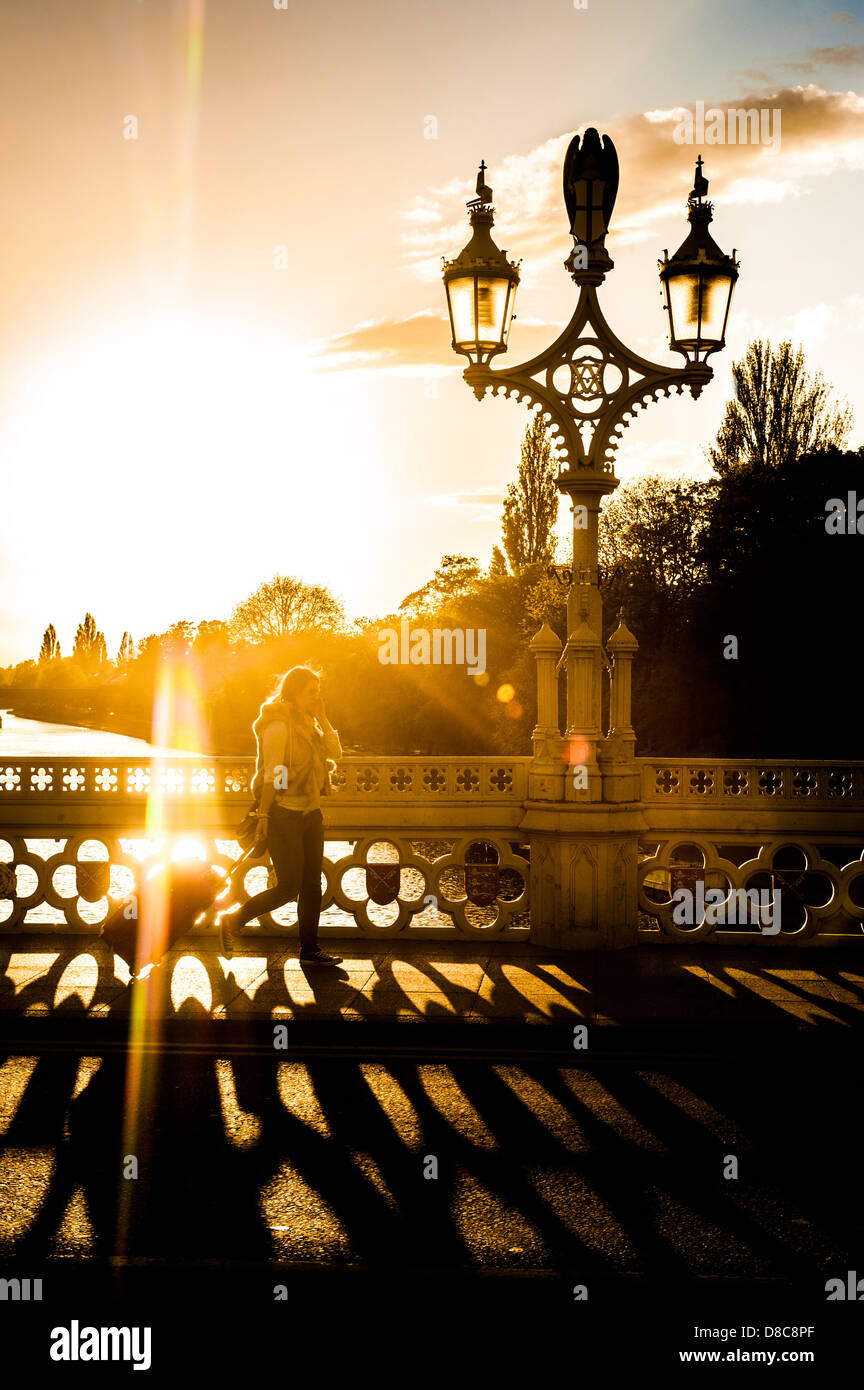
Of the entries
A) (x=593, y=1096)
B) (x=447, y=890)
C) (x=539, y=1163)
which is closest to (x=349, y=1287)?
(x=539, y=1163)

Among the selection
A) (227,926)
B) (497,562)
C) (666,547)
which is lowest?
(227,926)

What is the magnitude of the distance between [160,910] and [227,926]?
52 centimetres

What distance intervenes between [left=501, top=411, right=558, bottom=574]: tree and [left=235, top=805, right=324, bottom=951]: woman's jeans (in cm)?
6906

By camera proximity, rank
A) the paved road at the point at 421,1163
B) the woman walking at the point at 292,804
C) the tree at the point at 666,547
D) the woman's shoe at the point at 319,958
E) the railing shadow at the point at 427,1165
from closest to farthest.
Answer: the paved road at the point at 421,1163 → the railing shadow at the point at 427,1165 → the woman walking at the point at 292,804 → the woman's shoe at the point at 319,958 → the tree at the point at 666,547

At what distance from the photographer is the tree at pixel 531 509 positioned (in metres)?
78.6

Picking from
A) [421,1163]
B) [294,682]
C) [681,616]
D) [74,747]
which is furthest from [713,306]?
[74,747]

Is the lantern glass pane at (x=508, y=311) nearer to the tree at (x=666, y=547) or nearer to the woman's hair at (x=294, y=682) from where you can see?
the woman's hair at (x=294, y=682)

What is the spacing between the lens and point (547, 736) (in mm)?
10266

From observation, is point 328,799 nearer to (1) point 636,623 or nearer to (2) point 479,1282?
(2) point 479,1282

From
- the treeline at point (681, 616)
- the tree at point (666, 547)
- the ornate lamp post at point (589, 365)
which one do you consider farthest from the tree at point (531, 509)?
the ornate lamp post at point (589, 365)

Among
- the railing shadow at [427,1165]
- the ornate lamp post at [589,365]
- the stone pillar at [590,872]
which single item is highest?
the ornate lamp post at [589,365]

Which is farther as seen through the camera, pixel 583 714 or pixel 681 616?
pixel 681 616

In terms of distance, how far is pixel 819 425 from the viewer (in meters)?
57.1

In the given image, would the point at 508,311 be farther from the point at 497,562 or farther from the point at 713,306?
the point at 497,562
